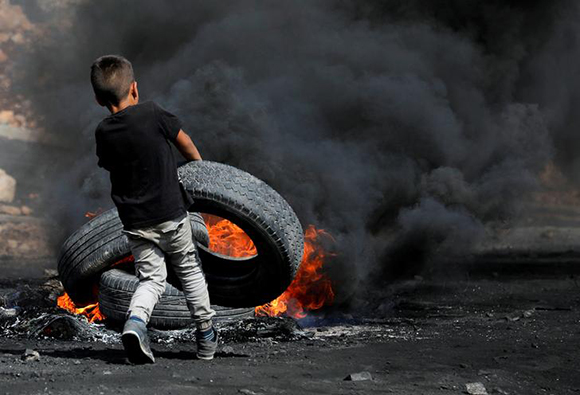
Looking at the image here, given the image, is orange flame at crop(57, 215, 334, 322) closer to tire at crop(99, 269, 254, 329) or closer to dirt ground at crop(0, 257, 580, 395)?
dirt ground at crop(0, 257, 580, 395)

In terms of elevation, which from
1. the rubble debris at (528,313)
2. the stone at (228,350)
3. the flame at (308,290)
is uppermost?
the flame at (308,290)

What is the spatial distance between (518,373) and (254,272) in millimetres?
2423

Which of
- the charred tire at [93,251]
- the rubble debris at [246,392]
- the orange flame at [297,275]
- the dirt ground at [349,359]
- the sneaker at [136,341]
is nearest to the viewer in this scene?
the rubble debris at [246,392]

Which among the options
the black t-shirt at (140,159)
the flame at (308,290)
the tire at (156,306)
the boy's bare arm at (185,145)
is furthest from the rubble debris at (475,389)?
the flame at (308,290)

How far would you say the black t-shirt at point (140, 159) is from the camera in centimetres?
415

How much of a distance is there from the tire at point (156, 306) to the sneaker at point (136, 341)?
211 cm

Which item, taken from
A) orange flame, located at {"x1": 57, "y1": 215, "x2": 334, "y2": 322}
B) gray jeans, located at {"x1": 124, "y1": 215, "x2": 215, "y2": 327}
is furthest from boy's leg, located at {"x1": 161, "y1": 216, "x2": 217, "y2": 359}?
orange flame, located at {"x1": 57, "y1": 215, "x2": 334, "y2": 322}

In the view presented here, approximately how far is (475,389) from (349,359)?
1201 mm

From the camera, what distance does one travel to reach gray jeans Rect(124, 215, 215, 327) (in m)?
4.24

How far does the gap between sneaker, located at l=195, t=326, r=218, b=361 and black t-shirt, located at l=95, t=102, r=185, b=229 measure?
97 centimetres

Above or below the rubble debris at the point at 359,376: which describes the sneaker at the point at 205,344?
above

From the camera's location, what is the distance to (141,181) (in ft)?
13.7

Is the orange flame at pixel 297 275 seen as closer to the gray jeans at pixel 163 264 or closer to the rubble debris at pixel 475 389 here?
the gray jeans at pixel 163 264

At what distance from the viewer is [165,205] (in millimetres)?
4227
